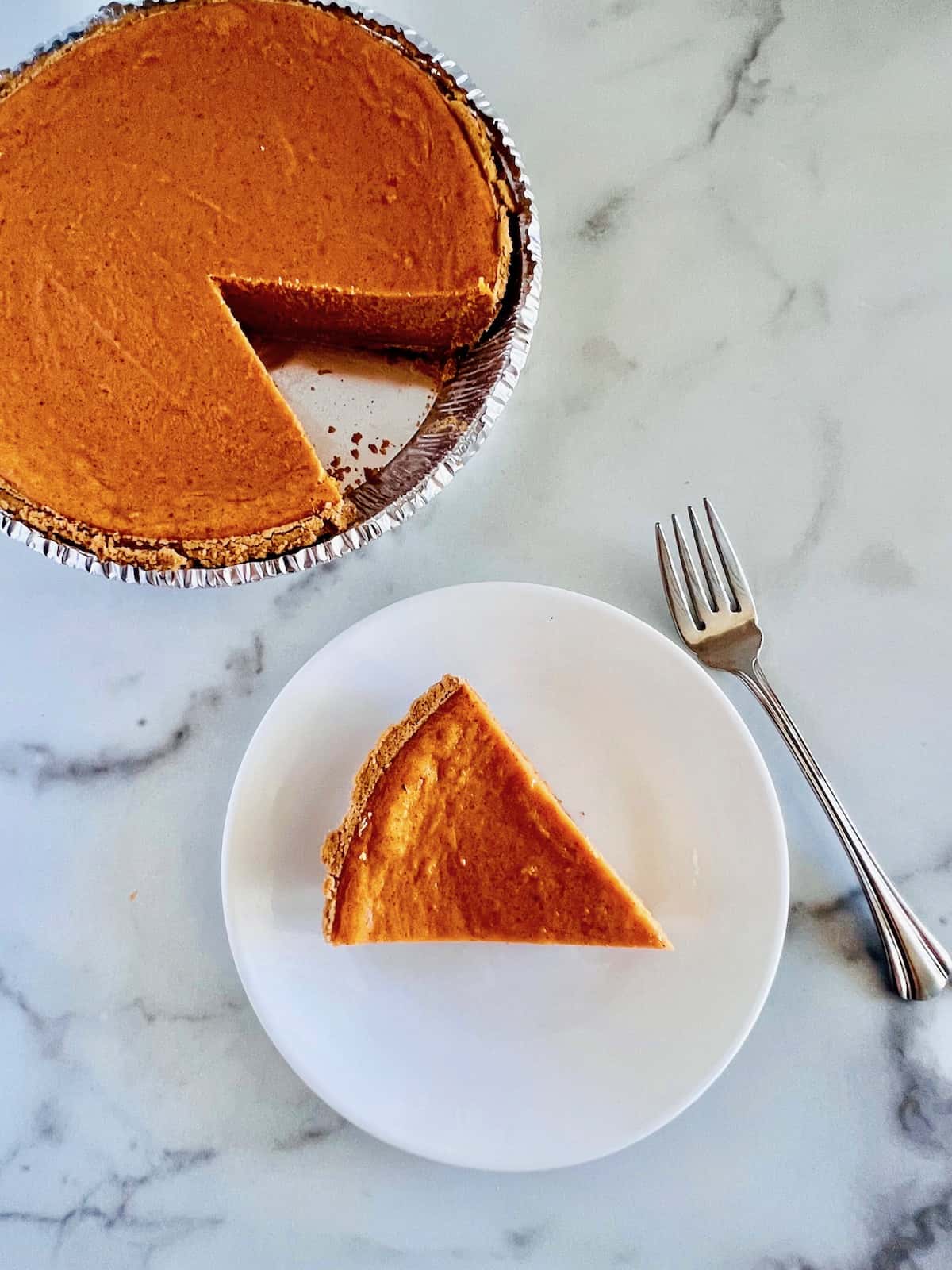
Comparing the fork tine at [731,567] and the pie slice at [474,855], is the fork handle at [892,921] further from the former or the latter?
the pie slice at [474,855]

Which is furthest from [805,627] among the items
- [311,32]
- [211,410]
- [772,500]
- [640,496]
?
[311,32]

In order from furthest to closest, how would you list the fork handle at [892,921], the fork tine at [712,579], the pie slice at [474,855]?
the fork tine at [712,579]
the fork handle at [892,921]
the pie slice at [474,855]

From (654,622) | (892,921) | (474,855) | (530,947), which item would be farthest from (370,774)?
(892,921)

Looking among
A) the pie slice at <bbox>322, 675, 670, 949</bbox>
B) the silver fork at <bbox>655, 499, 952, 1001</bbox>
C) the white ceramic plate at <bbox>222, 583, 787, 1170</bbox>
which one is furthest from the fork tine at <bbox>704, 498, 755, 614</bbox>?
the pie slice at <bbox>322, 675, 670, 949</bbox>

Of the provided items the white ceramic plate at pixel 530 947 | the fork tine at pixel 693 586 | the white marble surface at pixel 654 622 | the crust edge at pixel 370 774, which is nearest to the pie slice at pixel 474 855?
the crust edge at pixel 370 774

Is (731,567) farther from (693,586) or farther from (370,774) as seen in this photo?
(370,774)
